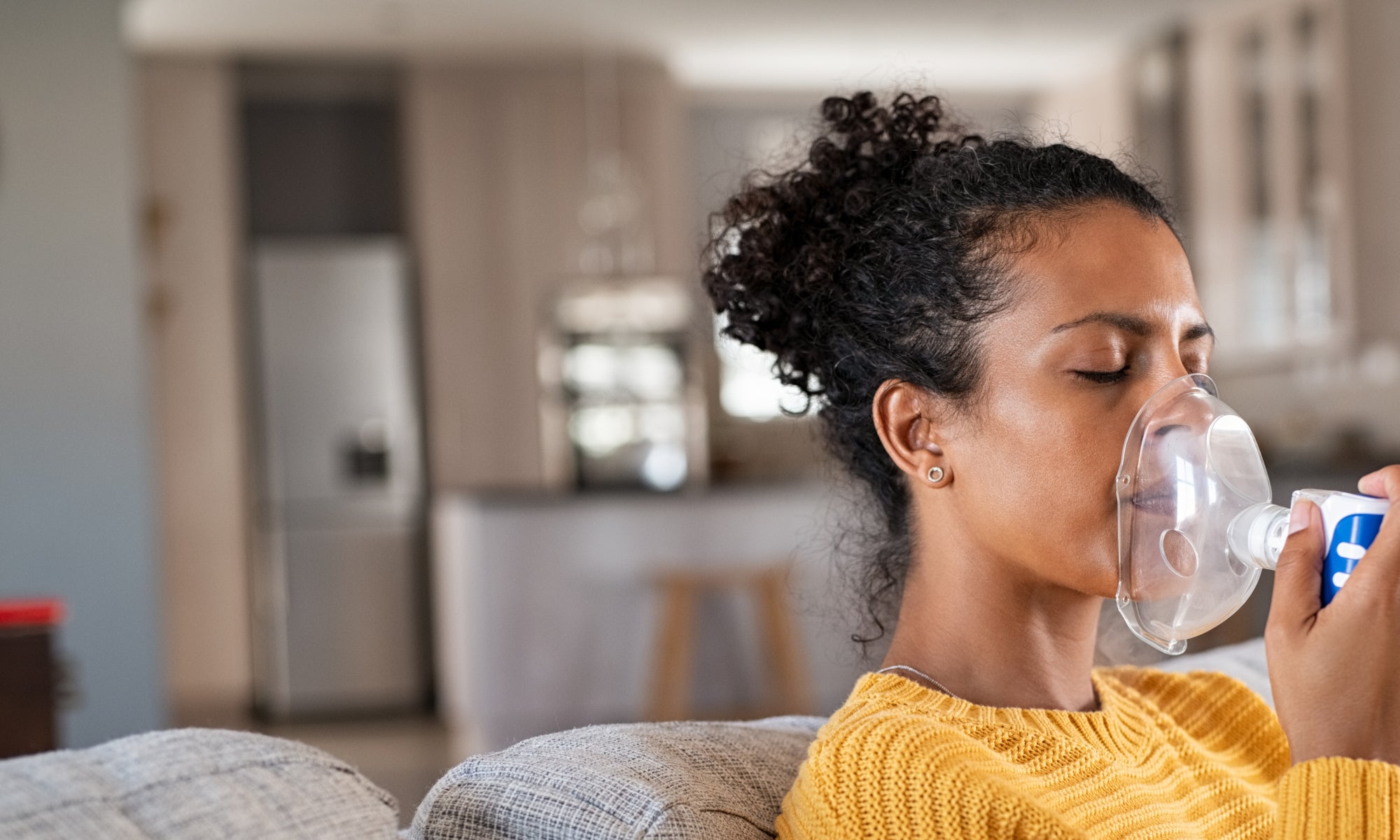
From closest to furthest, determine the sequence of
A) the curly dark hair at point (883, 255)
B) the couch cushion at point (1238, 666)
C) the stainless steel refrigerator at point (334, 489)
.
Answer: the curly dark hair at point (883, 255) → the couch cushion at point (1238, 666) → the stainless steel refrigerator at point (334, 489)

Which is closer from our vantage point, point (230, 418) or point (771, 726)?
point (771, 726)

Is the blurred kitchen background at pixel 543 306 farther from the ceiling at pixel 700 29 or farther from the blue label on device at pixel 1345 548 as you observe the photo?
the blue label on device at pixel 1345 548

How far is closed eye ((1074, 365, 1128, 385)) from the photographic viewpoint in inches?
39.5

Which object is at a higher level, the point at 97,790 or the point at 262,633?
the point at 97,790

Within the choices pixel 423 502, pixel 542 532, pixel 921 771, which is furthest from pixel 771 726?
pixel 423 502

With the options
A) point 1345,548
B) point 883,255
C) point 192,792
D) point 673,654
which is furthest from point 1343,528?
point 673,654

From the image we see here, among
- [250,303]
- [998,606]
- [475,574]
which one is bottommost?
[475,574]

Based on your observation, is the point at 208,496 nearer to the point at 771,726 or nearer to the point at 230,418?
the point at 230,418

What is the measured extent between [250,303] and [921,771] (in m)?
→ 6.01

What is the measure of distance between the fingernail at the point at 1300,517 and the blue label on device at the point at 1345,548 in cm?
2

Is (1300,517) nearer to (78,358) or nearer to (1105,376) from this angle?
(1105,376)

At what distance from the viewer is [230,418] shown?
21.2 ft

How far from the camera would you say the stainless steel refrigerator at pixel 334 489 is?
634 cm

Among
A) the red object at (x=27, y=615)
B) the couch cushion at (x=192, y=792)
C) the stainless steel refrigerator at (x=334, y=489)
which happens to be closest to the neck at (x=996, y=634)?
the couch cushion at (x=192, y=792)
